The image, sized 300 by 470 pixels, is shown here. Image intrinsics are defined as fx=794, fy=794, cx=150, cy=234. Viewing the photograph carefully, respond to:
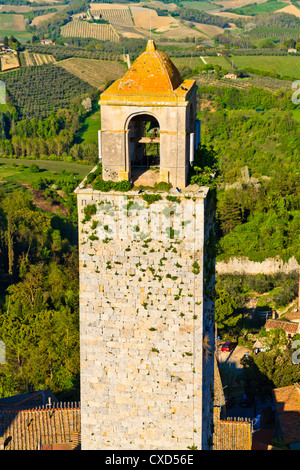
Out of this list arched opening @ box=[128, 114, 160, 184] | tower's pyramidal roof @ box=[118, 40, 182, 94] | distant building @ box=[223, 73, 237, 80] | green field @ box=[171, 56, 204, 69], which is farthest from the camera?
green field @ box=[171, 56, 204, 69]

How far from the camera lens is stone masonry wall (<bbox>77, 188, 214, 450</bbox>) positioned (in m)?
15.7

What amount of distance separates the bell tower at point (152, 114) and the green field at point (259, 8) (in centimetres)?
14999

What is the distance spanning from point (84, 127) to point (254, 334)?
54.4 meters

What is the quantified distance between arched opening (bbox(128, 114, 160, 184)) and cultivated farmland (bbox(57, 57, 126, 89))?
84.8 metres

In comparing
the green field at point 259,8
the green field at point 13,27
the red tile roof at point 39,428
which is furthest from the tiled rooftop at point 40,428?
the green field at point 259,8

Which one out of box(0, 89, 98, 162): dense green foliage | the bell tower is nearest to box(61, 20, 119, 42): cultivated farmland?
box(0, 89, 98, 162): dense green foliage

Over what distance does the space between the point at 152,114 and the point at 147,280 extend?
10.8 ft

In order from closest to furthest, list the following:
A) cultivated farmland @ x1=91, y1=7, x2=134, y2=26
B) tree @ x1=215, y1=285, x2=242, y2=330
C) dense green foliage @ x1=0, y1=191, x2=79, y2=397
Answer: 1. dense green foliage @ x1=0, y1=191, x2=79, y2=397
2. tree @ x1=215, y1=285, x2=242, y2=330
3. cultivated farmland @ x1=91, y1=7, x2=134, y2=26

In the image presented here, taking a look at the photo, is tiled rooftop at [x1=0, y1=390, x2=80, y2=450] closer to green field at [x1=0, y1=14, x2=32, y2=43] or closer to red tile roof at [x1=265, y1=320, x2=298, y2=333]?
red tile roof at [x1=265, y1=320, x2=298, y2=333]

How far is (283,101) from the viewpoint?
8812cm

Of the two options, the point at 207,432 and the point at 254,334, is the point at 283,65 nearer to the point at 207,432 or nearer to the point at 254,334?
the point at 254,334

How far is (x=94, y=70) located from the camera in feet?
348

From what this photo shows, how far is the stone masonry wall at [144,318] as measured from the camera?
616 inches

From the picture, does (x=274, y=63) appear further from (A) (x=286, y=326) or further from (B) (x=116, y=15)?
(A) (x=286, y=326)
